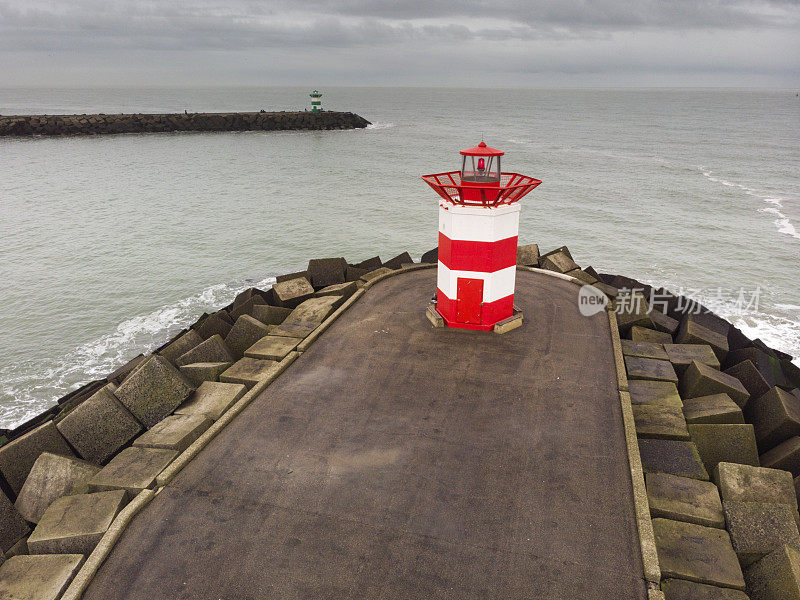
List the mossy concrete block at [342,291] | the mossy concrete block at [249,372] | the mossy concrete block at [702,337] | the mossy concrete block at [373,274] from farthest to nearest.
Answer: the mossy concrete block at [373,274] → the mossy concrete block at [342,291] → the mossy concrete block at [702,337] → the mossy concrete block at [249,372]

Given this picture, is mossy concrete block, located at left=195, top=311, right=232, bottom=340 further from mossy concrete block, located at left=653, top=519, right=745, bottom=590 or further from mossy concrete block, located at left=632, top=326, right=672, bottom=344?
→ mossy concrete block, located at left=653, top=519, right=745, bottom=590

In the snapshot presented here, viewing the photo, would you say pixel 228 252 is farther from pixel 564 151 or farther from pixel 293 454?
pixel 564 151

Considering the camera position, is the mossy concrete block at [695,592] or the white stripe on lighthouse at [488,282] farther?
the white stripe on lighthouse at [488,282]

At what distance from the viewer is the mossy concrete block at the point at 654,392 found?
8141 millimetres

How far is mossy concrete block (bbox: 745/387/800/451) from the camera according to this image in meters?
7.99

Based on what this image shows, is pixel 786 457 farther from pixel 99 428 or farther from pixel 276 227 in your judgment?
pixel 276 227

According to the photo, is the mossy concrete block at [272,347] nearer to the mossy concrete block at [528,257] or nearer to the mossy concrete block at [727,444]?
the mossy concrete block at [727,444]

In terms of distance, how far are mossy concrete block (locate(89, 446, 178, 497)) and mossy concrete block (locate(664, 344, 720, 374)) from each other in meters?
8.79

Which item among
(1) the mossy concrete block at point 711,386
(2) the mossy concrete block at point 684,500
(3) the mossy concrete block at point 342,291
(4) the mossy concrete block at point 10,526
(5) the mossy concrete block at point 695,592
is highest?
(3) the mossy concrete block at point 342,291

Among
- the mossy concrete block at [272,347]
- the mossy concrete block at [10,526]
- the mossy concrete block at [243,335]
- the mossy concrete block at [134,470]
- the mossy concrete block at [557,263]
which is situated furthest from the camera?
the mossy concrete block at [557,263]

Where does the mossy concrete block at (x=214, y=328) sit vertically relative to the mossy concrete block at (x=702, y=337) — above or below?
below

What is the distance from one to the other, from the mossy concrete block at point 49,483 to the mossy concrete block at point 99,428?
0.72m

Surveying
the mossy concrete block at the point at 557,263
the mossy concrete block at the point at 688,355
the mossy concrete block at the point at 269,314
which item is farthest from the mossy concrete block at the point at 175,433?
the mossy concrete block at the point at 557,263

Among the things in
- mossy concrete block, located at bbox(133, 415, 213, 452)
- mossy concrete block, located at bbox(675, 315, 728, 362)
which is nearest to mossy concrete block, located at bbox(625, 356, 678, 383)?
mossy concrete block, located at bbox(675, 315, 728, 362)
